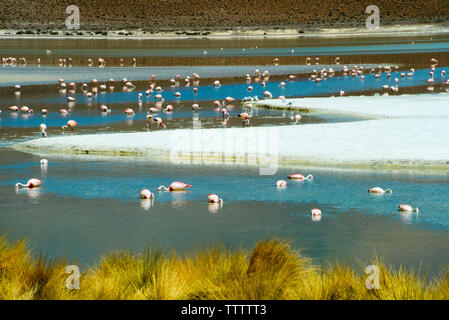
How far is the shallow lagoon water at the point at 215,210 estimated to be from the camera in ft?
33.8

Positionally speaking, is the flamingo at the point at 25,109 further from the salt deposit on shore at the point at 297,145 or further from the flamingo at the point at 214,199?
the flamingo at the point at 214,199

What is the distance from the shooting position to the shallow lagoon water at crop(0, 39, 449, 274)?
10.3m

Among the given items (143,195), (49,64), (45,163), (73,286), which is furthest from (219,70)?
(73,286)

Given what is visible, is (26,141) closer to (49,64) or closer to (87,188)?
(87,188)

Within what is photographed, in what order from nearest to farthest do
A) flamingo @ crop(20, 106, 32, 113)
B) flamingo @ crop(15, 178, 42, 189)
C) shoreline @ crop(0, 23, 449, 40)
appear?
flamingo @ crop(15, 178, 42, 189)
flamingo @ crop(20, 106, 32, 113)
shoreline @ crop(0, 23, 449, 40)

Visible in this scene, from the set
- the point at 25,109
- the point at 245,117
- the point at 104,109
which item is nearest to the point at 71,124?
the point at 245,117

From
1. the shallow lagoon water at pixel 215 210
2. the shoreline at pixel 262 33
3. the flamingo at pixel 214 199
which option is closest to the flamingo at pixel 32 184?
the shallow lagoon water at pixel 215 210

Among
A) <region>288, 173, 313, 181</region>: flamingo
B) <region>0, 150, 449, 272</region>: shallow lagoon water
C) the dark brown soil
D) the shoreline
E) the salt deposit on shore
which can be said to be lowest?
<region>0, 150, 449, 272</region>: shallow lagoon water

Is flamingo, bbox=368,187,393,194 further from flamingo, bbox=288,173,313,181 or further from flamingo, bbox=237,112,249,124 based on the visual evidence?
flamingo, bbox=237,112,249,124

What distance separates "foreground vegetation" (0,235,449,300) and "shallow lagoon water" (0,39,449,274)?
1136mm

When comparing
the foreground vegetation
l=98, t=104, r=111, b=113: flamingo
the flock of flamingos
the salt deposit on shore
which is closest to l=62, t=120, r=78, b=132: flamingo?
the flock of flamingos

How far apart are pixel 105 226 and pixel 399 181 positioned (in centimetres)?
486

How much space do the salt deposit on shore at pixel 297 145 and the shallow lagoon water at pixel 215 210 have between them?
61 centimetres

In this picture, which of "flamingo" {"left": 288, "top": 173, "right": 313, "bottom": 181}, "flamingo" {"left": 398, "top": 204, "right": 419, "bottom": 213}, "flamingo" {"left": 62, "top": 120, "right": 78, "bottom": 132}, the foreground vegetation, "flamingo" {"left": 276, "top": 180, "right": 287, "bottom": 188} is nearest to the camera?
the foreground vegetation
